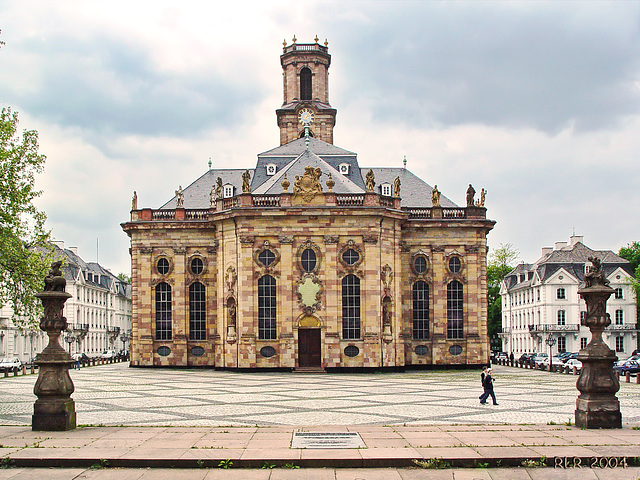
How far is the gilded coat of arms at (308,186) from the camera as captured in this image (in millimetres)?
49969

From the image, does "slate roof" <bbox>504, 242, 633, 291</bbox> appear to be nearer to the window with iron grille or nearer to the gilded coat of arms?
the window with iron grille

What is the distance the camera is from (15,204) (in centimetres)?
3281

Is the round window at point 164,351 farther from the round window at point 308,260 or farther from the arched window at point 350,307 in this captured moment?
the arched window at point 350,307

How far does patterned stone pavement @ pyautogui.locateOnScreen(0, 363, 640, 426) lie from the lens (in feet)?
74.4

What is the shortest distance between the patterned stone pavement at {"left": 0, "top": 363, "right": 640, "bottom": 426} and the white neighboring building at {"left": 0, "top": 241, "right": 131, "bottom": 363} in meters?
33.0

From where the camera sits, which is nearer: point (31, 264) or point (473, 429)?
point (473, 429)

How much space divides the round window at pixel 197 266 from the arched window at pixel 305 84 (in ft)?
75.2

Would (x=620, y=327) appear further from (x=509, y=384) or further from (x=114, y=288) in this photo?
(x=114, y=288)

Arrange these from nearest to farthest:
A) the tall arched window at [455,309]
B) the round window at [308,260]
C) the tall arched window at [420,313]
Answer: the round window at [308,260], the tall arched window at [420,313], the tall arched window at [455,309]

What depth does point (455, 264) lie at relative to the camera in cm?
5591

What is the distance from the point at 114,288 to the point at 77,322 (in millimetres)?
20292

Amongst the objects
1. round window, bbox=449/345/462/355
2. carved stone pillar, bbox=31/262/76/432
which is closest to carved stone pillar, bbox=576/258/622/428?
carved stone pillar, bbox=31/262/76/432

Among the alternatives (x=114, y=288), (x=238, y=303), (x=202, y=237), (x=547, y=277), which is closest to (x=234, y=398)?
(x=238, y=303)

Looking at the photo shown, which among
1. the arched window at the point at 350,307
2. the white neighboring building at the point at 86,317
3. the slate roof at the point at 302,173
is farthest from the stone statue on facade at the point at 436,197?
the white neighboring building at the point at 86,317
